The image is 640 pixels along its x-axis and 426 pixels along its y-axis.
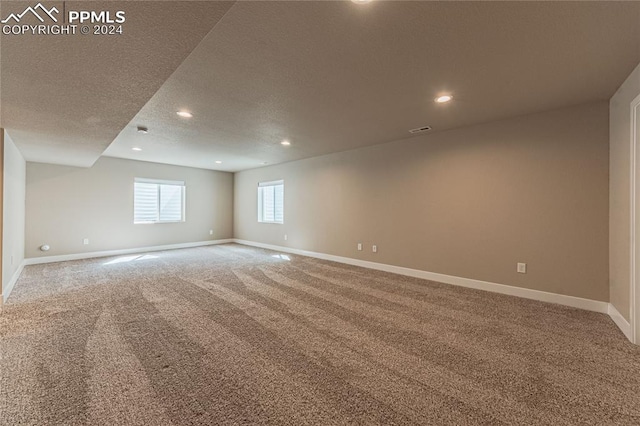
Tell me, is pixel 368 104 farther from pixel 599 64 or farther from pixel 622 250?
pixel 622 250

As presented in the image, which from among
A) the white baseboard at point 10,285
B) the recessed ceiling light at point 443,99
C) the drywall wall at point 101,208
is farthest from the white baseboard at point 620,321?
the drywall wall at point 101,208

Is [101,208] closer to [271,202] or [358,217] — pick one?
[271,202]

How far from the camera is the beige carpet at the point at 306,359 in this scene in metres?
1.52

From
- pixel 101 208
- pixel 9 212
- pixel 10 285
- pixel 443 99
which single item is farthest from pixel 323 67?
pixel 101 208

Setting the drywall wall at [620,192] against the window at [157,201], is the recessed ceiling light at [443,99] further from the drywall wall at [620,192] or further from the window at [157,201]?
the window at [157,201]

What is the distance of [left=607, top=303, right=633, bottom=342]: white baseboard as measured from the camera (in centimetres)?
240

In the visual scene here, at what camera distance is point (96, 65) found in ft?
6.00

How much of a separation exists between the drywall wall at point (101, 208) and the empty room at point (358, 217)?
9 centimetres

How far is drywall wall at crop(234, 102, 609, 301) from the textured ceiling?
3.79 metres

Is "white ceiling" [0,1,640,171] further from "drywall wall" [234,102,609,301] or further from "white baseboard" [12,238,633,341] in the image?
"white baseboard" [12,238,633,341]

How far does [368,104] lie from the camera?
3.13 m

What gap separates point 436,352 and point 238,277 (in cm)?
322

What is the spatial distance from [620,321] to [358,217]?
12.0ft

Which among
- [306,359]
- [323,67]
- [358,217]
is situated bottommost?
[306,359]
